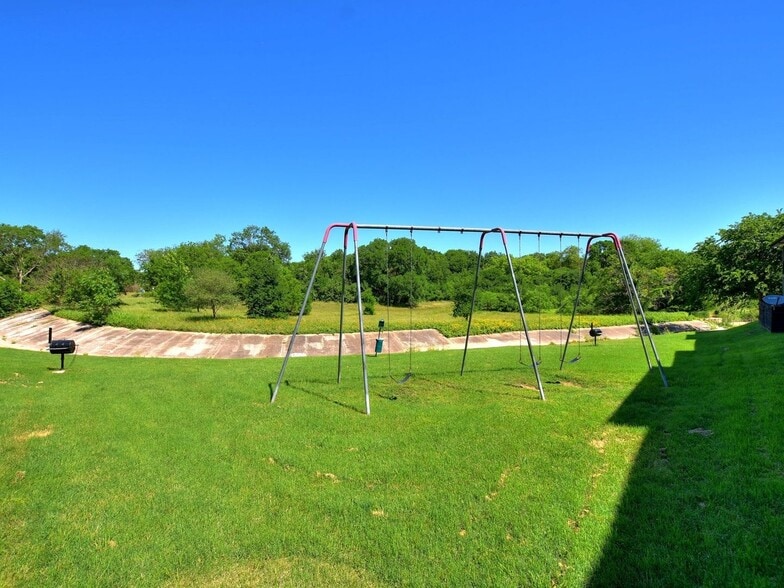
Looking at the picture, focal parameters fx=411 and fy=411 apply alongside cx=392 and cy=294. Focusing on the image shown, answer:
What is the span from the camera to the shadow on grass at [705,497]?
113 inches

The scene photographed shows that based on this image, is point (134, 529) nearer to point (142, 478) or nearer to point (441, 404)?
point (142, 478)

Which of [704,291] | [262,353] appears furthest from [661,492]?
[704,291]

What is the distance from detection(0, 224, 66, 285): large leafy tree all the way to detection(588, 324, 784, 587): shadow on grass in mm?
60113

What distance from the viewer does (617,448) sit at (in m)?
5.12

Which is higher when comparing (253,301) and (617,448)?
(253,301)

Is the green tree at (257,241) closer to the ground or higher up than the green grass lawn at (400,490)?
higher up

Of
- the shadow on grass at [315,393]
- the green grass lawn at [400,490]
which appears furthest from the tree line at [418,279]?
the green grass lawn at [400,490]

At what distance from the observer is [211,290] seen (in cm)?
2783

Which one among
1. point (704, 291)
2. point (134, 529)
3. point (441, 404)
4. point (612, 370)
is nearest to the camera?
point (134, 529)

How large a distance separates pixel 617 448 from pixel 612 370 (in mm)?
6507

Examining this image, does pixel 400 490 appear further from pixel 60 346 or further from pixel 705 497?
pixel 60 346

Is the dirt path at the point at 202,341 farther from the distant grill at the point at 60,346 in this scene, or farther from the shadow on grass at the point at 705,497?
the shadow on grass at the point at 705,497

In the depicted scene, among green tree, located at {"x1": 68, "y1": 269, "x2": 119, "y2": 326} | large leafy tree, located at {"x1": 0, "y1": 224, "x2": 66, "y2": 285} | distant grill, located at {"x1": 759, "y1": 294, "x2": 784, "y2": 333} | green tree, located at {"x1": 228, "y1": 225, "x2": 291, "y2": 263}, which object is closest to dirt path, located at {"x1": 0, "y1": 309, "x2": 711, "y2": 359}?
green tree, located at {"x1": 68, "y1": 269, "x2": 119, "y2": 326}

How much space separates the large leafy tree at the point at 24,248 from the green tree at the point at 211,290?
106 feet
